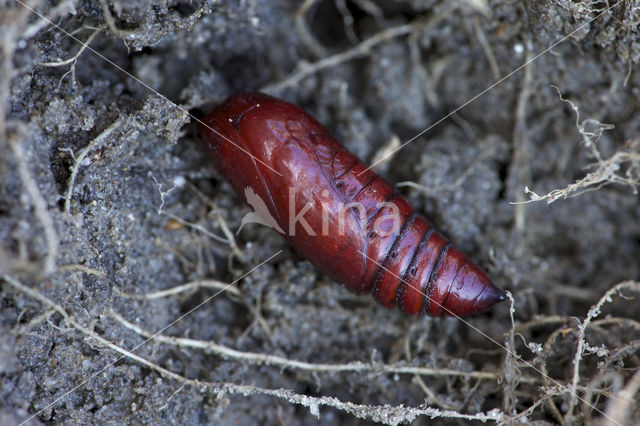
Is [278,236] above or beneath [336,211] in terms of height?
beneath

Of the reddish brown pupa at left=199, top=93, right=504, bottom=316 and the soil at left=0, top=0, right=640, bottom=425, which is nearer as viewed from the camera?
the soil at left=0, top=0, right=640, bottom=425

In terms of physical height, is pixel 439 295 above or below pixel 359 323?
above

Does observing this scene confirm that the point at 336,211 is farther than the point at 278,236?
No

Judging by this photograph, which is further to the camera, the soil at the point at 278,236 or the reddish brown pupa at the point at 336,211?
the reddish brown pupa at the point at 336,211

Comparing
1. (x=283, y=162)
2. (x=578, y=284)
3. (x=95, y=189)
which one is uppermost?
(x=95, y=189)

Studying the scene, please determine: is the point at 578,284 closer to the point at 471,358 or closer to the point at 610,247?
the point at 610,247

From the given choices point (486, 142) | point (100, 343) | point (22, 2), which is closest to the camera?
point (22, 2)

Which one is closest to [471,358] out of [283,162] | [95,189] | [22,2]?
[283,162]

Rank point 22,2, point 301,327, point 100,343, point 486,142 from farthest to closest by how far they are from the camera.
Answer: point 486,142, point 301,327, point 100,343, point 22,2
